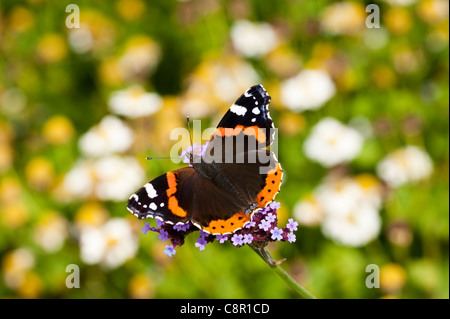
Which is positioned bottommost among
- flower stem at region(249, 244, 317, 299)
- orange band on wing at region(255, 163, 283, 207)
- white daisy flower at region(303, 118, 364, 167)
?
flower stem at region(249, 244, 317, 299)

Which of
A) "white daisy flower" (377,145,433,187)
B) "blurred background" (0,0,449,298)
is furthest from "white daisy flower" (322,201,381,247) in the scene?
"white daisy flower" (377,145,433,187)

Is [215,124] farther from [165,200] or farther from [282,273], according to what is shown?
[282,273]

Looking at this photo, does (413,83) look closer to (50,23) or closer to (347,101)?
(347,101)

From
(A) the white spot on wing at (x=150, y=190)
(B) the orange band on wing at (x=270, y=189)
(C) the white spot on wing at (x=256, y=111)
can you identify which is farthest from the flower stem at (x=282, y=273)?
(C) the white spot on wing at (x=256, y=111)

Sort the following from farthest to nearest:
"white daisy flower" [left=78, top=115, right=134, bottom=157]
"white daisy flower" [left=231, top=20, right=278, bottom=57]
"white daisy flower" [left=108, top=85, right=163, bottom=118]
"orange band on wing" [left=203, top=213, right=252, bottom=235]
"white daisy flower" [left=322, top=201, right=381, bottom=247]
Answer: "white daisy flower" [left=231, top=20, right=278, bottom=57], "white daisy flower" [left=108, top=85, right=163, bottom=118], "white daisy flower" [left=78, top=115, right=134, bottom=157], "white daisy flower" [left=322, top=201, right=381, bottom=247], "orange band on wing" [left=203, top=213, right=252, bottom=235]

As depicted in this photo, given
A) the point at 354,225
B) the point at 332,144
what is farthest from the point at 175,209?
the point at 332,144

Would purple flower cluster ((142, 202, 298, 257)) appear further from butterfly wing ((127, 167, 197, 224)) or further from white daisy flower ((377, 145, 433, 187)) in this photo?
white daisy flower ((377, 145, 433, 187))

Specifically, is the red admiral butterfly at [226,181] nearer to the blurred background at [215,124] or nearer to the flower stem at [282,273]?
the flower stem at [282,273]
